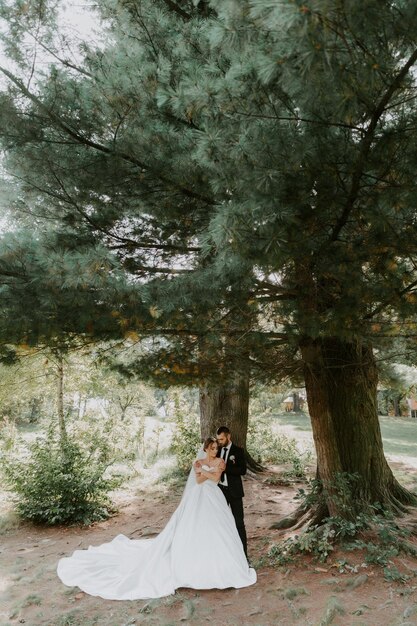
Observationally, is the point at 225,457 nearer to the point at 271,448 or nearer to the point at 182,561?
the point at 182,561

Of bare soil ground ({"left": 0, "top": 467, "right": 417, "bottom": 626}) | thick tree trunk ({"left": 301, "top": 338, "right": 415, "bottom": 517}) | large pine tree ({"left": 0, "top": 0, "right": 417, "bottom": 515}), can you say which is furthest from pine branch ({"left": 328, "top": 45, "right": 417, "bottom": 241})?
bare soil ground ({"left": 0, "top": 467, "right": 417, "bottom": 626})

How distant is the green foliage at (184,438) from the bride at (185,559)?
4.96 metres

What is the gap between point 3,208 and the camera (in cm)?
582

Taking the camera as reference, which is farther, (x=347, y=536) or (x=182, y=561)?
(x=347, y=536)

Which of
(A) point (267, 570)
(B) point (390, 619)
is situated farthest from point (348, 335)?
(A) point (267, 570)

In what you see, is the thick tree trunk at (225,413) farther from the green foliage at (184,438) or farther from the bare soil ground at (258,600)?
the bare soil ground at (258,600)

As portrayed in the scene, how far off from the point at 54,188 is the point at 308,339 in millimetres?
3501

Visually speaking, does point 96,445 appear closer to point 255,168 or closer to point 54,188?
point 54,188

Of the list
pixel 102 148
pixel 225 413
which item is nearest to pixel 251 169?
pixel 102 148

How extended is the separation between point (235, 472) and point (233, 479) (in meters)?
0.09

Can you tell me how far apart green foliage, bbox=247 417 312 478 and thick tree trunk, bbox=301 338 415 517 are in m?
4.32

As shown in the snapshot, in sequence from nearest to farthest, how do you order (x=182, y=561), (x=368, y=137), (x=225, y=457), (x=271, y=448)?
1. (x=368, y=137)
2. (x=182, y=561)
3. (x=225, y=457)
4. (x=271, y=448)

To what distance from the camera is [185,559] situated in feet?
16.8

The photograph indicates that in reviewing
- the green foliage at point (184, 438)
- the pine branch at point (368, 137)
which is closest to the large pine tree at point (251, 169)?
the pine branch at point (368, 137)
